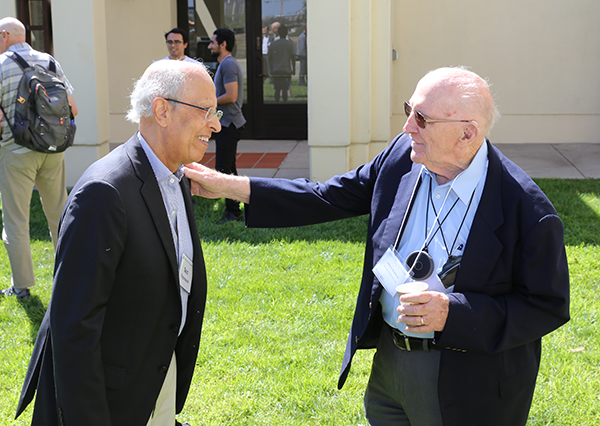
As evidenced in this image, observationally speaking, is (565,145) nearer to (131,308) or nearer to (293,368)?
(293,368)

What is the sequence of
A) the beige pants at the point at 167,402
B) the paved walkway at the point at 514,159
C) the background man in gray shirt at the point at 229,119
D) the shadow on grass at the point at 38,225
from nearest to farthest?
1. the beige pants at the point at 167,402
2. the shadow on grass at the point at 38,225
3. the background man in gray shirt at the point at 229,119
4. the paved walkway at the point at 514,159

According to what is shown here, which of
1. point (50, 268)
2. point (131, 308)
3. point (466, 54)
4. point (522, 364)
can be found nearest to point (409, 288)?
point (522, 364)

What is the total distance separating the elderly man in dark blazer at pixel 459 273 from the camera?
2104mm

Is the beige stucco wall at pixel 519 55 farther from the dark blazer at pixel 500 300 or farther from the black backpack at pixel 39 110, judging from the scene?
the dark blazer at pixel 500 300

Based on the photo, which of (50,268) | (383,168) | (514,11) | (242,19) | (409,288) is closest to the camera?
(409,288)

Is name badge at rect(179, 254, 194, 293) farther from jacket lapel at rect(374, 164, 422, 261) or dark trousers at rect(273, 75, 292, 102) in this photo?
dark trousers at rect(273, 75, 292, 102)

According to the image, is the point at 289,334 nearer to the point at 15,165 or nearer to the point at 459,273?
the point at 459,273

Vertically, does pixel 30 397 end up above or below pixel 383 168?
below

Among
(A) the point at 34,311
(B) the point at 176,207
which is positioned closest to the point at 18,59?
(A) the point at 34,311

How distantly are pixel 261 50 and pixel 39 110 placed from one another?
314 inches

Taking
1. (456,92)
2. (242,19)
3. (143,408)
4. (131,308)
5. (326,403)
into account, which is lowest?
(326,403)

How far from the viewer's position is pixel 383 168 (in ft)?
8.68

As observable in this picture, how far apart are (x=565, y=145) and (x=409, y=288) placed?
10798mm

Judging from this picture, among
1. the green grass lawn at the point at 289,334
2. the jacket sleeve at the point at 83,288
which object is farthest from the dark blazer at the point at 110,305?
the green grass lawn at the point at 289,334
